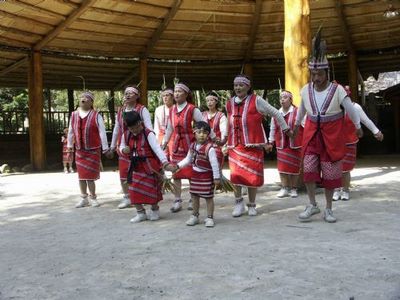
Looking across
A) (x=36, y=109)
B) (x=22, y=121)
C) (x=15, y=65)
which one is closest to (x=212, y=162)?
(x=36, y=109)

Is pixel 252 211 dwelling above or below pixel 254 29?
below

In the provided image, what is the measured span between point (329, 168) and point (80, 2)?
272 inches

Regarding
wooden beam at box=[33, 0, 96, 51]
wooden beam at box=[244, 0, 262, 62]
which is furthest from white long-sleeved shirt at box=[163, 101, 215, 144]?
wooden beam at box=[244, 0, 262, 62]

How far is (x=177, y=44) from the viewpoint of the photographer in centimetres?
1253

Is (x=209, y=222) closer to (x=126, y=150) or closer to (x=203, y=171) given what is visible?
(x=203, y=171)

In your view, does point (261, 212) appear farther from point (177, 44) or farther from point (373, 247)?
point (177, 44)

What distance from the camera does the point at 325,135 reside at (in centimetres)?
469

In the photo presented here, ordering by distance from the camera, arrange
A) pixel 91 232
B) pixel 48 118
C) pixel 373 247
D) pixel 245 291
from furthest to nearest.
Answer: pixel 48 118 < pixel 91 232 < pixel 373 247 < pixel 245 291

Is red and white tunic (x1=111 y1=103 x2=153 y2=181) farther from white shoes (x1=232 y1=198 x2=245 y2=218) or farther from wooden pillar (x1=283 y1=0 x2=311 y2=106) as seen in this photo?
wooden pillar (x1=283 y1=0 x2=311 y2=106)

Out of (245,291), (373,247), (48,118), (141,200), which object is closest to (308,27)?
(141,200)

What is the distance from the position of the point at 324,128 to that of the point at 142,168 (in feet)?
6.21

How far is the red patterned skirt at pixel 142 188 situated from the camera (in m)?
5.09

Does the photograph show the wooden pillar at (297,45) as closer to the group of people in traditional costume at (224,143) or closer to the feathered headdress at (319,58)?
the group of people in traditional costume at (224,143)

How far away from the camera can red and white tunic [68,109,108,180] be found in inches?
240
